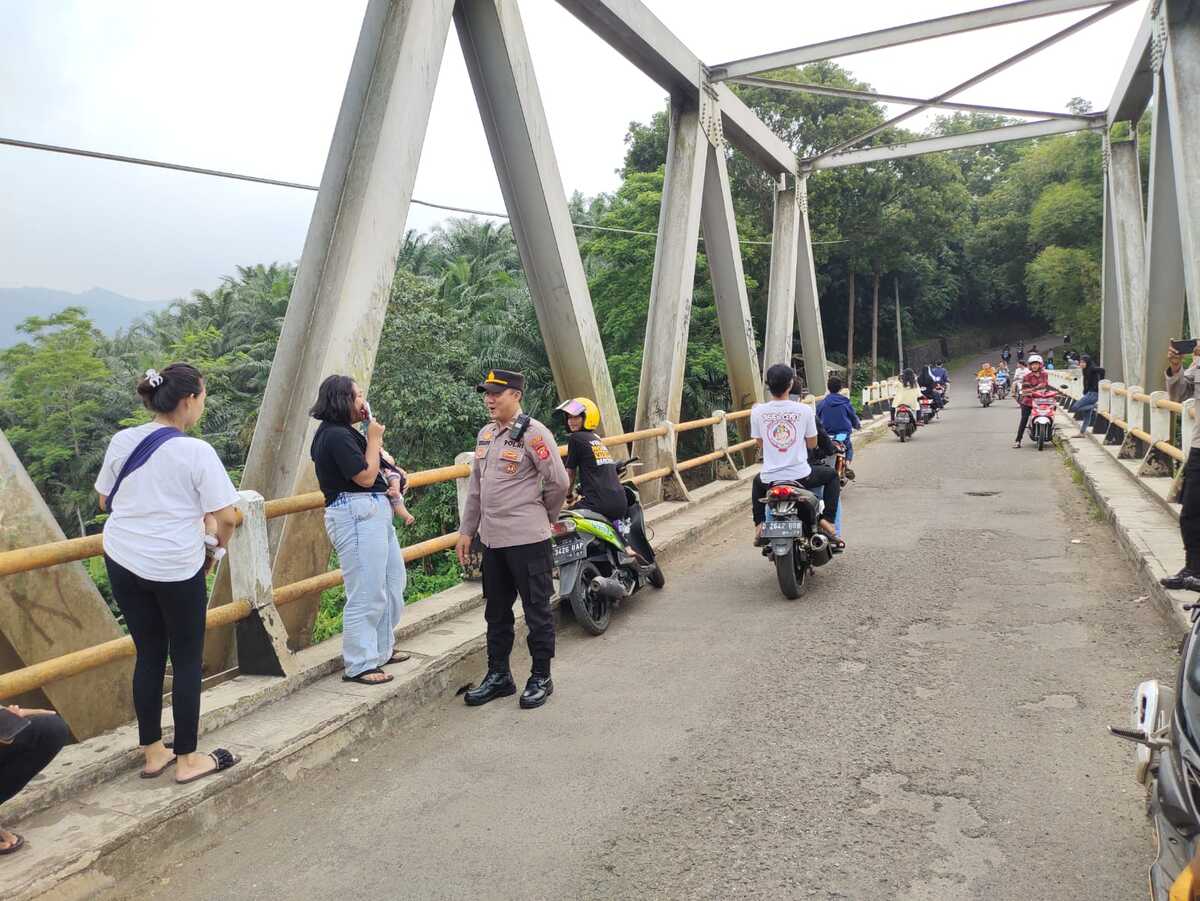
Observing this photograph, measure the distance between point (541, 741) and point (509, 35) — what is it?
5.47 metres

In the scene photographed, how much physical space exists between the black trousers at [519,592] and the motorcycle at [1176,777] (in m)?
2.69

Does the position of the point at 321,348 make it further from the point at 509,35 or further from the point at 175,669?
the point at 509,35

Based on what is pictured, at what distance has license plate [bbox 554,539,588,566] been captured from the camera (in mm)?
5359

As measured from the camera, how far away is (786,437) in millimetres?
6309

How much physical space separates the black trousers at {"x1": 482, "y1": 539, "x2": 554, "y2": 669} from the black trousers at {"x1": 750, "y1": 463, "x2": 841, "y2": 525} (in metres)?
2.32

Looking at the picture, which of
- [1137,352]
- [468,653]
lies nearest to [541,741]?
[468,653]

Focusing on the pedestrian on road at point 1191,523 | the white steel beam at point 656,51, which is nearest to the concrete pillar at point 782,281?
the white steel beam at point 656,51

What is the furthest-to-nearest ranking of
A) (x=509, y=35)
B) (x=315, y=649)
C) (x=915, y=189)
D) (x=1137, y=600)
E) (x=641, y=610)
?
1. (x=915, y=189)
2. (x=509, y=35)
3. (x=641, y=610)
4. (x=1137, y=600)
5. (x=315, y=649)

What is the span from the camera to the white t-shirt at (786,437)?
6281mm

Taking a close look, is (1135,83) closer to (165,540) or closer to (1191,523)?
(1191,523)

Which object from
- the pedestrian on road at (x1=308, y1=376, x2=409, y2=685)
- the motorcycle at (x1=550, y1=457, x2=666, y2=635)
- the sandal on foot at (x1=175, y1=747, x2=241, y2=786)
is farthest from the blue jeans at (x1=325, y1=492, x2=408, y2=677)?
the motorcycle at (x1=550, y1=457, x2=666, y2=635)

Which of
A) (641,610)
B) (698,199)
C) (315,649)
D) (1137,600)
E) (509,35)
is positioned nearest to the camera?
(315,649)

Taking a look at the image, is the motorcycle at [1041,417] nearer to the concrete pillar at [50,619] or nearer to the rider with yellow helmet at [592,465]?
the rider with yellow helmet at [592,465]

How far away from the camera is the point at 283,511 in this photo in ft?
14.3
